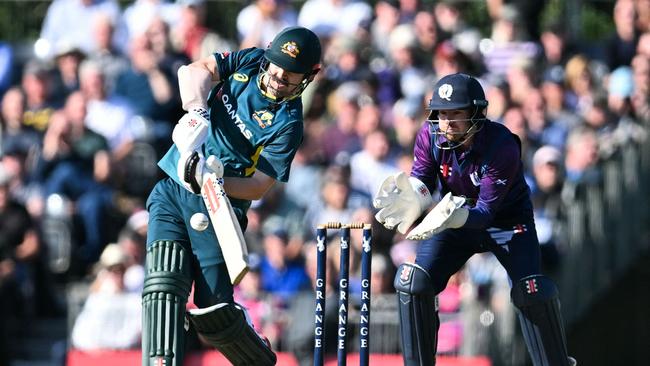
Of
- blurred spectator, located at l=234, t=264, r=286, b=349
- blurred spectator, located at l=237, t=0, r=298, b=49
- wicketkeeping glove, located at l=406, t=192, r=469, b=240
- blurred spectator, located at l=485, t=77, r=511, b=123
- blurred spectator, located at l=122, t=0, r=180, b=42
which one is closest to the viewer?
wicketkeeping glove, located at l=406, t=192, r=469, b=240

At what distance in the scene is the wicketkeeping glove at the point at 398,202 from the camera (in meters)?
8.66

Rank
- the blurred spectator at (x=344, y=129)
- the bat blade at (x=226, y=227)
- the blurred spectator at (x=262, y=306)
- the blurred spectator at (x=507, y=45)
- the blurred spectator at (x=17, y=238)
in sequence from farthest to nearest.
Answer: the blurred spectator at (x=507, y=45), the blurred spectator at (x=344, y=129), the blurred spectator at (x=17, y=238), the blurred spectator at (x=262, y=306), the bat blade at (x=226, y=227)

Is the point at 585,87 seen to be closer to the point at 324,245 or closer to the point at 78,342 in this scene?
the point at 78,342

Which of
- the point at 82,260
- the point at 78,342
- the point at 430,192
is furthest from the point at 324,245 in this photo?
the point at 82,260

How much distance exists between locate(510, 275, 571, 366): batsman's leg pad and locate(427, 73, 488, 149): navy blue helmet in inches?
38.8

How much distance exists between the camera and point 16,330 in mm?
14070

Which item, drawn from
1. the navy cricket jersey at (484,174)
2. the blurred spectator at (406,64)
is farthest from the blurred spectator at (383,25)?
the navy cricket jersey at (484,174)

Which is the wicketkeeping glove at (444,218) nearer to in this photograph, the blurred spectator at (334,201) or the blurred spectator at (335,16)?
the blurred spectator at (334,201)

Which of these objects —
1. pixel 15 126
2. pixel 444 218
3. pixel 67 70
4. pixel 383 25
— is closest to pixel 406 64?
pixel 383 25

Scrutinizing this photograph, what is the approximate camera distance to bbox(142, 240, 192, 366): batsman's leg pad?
862 centimetres

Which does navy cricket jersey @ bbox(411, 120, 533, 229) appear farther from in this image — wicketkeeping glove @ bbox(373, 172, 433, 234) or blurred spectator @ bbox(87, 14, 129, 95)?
blurred spectator @ bbox(87, 14, 129, 95)

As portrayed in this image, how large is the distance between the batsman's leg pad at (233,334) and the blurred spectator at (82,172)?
5193mm

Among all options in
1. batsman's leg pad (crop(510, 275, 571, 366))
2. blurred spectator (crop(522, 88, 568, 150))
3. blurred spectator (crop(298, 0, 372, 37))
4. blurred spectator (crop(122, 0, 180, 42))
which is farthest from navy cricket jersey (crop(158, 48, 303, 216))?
blurred spectator (crop(122, 0, 180, 42))

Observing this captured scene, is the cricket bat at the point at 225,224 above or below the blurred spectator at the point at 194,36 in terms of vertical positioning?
below
